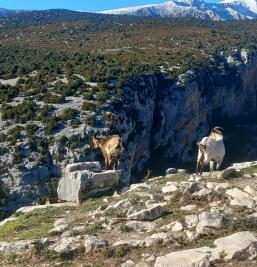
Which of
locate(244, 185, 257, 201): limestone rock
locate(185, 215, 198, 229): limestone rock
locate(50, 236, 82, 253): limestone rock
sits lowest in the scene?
locate(50, 236, 82, 253): limestone rock

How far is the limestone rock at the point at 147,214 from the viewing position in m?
12.9

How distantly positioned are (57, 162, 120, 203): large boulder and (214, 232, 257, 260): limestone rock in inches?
282

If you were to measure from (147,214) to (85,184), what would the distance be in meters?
4.96

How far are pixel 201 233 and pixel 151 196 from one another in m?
3.43

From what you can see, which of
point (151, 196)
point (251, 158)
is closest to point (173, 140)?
point (251, 158)

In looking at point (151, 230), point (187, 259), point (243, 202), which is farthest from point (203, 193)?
point (187, 259)

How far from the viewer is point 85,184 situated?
57.6 feet

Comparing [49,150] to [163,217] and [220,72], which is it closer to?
[163,217]

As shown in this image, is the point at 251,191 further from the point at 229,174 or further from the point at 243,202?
the point at 229,174

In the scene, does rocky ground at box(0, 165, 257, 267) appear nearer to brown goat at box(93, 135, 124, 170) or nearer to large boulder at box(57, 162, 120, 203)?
large boulder at box(57, 162, 120, 203)

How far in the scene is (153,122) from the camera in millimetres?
53125

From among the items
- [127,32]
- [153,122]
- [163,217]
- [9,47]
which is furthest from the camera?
[127,32]

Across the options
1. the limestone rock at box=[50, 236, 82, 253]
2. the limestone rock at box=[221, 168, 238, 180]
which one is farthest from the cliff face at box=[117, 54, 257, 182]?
the limestone rock at box=[50, 236, 82, 253]

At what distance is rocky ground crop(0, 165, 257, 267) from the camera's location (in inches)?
426
